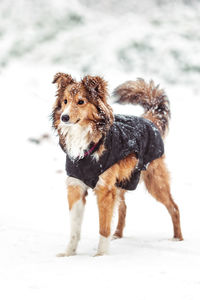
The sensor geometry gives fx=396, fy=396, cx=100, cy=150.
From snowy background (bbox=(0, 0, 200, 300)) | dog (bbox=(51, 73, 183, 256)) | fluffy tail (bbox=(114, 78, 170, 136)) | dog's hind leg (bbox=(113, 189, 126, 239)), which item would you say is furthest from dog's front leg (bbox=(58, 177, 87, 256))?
fluffy tail (bbox=(114, 78, 170, 136))

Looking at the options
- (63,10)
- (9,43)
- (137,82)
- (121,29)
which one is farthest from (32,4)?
(137,82)

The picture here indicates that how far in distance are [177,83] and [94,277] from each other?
15.0 m

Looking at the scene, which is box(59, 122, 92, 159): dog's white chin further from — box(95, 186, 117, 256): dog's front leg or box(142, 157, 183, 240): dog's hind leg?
box(142, 157, 183, 240): dog's hind leg

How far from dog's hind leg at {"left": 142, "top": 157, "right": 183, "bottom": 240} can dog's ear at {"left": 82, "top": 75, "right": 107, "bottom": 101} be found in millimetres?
1389

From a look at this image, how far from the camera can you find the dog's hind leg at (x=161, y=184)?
4.98 meters

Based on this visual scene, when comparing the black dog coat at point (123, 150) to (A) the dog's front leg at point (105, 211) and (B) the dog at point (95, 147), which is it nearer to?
(B) the dog at point (95, 147)

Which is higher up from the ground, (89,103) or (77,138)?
(89,103)

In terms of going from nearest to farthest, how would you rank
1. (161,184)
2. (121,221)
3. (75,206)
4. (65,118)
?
(65,118), (75,206), (161,184), (121,221)

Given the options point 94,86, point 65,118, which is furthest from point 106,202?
point 94,86

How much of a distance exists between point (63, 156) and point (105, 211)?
6.91 meters

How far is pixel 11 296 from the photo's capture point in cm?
270

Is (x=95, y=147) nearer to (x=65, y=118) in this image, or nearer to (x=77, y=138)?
(x=77, y=138)

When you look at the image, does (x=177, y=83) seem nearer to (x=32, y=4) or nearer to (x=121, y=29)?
(x=121, y=29)

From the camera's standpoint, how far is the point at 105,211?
161 inches
